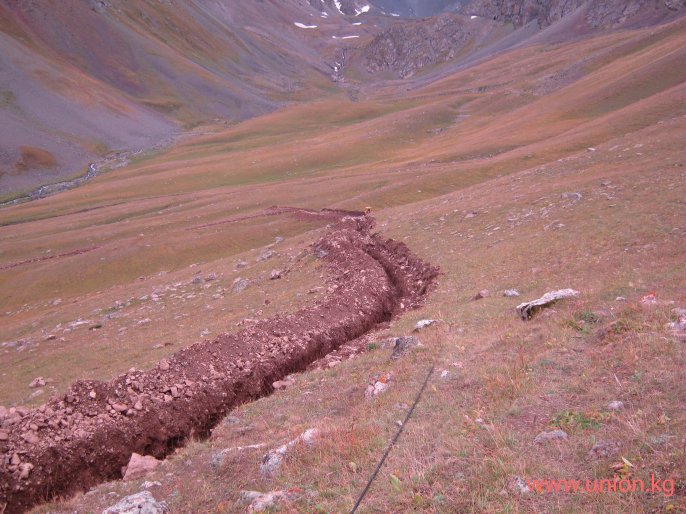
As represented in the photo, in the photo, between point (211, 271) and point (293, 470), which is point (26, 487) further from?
point (211, 271)

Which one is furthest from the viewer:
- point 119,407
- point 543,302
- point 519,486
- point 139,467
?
point 119,407

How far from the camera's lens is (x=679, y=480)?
5832 mm

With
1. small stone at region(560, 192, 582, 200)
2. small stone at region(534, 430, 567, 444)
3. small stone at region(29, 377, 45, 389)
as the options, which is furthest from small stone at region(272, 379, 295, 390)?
small stone at region(560, 192, 582, 200)

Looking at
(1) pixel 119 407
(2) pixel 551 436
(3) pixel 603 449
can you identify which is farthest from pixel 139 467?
(3) pixel 603 449

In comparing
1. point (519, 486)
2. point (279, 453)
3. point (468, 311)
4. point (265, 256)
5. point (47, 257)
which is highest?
point (47, 257)

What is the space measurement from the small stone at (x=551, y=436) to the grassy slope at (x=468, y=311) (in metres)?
0.19

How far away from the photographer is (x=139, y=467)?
11.6m

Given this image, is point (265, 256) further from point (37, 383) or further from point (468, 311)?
point (468, 311)

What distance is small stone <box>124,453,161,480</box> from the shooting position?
37.1 ft

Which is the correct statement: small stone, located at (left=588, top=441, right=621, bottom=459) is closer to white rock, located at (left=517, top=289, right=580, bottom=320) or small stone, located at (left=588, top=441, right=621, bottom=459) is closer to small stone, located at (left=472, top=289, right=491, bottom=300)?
white rock, located at (left=517, top=289, right=580, bottom=320)

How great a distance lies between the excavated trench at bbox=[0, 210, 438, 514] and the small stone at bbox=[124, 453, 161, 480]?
2594mm

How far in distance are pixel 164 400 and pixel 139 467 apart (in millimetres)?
4180

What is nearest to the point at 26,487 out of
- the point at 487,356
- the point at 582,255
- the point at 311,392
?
the point at 311,392

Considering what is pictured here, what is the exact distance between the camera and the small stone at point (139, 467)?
11305 millimetres
